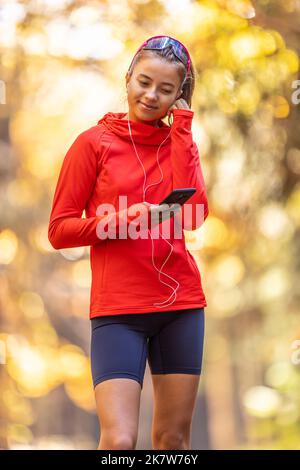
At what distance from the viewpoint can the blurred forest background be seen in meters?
5.40

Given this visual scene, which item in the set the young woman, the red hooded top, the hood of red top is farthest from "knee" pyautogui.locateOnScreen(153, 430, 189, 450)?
the hood of red top

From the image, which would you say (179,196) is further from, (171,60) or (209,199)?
(209,199)

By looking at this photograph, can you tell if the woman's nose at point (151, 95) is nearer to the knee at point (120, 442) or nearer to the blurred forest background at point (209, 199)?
the blurred forest background at point (209, 199)

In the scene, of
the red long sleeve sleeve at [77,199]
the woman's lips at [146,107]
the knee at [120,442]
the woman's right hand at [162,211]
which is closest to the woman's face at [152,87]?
the woman's lips at [146,107]

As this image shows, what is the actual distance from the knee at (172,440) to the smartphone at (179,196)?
0.60 metres

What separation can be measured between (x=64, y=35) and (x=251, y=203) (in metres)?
1.92

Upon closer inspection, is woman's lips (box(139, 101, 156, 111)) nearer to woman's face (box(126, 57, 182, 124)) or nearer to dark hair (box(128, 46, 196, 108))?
woman's face (box(126, 57, 182, 124))

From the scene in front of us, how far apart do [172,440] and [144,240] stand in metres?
0.52

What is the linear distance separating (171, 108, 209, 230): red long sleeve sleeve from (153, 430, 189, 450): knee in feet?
1.75

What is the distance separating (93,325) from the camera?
7.45 ft

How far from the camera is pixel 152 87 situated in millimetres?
2258

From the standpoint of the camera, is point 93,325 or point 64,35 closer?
point 93,325

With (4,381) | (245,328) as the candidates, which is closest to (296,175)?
(4,381)

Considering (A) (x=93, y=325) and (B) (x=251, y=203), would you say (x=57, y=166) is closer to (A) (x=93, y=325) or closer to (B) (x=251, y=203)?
(B) (x=251, y=203)
